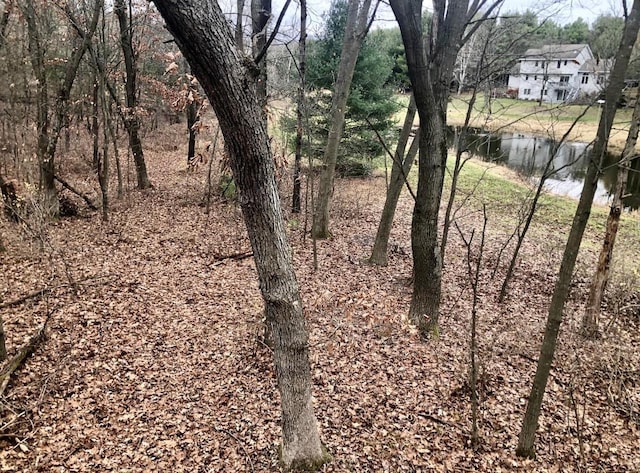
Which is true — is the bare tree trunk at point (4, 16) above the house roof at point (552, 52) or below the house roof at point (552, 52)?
below

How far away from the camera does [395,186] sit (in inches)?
328

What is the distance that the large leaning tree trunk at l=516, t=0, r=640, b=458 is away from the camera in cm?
340

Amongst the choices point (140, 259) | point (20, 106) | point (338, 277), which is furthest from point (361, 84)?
point (20, 106)

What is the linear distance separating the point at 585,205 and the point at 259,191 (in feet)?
9.15

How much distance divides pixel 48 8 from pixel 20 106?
3.90 meters

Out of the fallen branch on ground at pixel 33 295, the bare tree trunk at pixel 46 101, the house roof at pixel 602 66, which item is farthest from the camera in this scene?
the bare tree trunk at pixel 46 101

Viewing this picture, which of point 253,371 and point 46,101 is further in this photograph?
point 46,101

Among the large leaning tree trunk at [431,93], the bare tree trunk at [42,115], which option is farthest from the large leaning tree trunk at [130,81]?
the large leaning tree trunk at [431,93]

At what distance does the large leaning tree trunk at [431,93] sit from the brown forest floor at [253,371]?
1.27 m

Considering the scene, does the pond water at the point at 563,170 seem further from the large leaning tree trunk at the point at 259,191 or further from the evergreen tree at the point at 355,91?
the large leaning tree trunk at the point at 259,191

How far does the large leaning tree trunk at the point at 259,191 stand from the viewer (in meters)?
2.15

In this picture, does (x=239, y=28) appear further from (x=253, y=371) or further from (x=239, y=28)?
(x=253, y=371)

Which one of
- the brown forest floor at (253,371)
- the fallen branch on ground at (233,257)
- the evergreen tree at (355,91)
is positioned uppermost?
the evergreen tree at (355,91)

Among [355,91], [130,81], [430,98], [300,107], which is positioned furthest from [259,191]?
[355,91]
